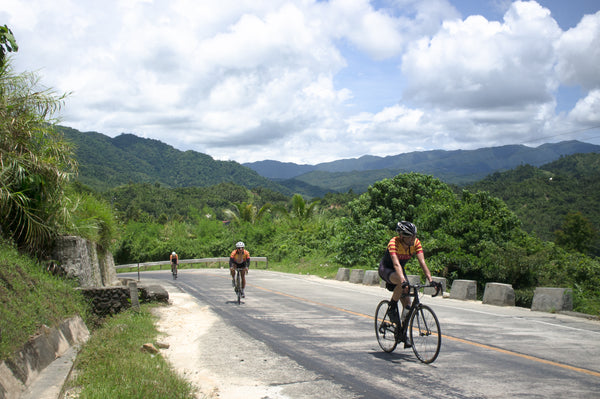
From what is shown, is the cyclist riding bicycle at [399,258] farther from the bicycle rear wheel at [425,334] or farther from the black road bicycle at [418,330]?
the bicycle rear wheel at [425,334]

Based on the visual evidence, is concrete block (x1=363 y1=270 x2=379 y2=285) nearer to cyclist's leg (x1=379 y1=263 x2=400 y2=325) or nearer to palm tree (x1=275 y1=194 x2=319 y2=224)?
cyclist's leg (x1=379 y1=263 x2=400 y2=325)

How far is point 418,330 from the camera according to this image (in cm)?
692

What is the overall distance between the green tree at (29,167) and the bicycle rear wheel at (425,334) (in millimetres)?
8079

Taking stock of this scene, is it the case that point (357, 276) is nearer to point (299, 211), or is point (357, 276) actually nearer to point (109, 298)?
point (109, 298)

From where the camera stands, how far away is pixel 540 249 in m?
20.1

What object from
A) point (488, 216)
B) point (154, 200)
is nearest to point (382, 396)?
point (488, 216)

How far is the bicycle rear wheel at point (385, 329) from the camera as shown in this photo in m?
7.44

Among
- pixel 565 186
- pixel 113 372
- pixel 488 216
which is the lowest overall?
pixel 113 372

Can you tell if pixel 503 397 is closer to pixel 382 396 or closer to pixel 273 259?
pixel 382 396

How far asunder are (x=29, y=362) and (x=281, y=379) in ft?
10.4

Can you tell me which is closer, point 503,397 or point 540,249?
point 503,397

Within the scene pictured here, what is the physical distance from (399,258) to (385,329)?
3.98ft

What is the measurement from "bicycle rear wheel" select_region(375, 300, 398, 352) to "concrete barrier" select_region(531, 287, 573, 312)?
6.60 meters

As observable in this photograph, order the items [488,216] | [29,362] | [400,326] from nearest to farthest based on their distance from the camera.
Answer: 1. [29,362]
2. [400,326]
3. [488,216]
